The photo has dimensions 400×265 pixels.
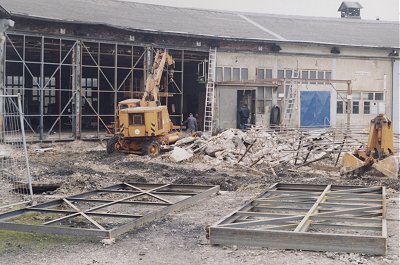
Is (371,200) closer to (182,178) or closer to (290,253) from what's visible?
(290,253)

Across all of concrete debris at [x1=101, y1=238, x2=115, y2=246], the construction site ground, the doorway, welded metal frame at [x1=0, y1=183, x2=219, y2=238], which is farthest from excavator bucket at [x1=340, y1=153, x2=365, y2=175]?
the doorway

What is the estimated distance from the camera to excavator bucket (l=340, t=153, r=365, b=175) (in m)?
13.5

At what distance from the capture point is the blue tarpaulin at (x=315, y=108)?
2767cm

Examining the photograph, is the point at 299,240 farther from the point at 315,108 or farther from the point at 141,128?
the point at 315,108

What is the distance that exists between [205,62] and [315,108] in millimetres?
6389

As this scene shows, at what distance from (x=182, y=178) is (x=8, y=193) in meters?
4.67

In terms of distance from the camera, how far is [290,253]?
22.5ft

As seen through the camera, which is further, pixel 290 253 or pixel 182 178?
pixel 182 178

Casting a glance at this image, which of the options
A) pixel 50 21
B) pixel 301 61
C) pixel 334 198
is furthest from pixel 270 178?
pixel 301 61

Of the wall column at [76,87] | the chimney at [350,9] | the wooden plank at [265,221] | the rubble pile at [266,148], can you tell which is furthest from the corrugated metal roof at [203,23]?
the wooden plank at [265,221]

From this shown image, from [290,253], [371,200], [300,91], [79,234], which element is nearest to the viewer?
[290,253]

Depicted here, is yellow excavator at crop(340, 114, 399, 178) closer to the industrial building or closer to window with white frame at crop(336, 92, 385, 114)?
the industrial building

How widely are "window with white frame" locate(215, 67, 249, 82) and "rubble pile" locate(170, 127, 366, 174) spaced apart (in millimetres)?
7409

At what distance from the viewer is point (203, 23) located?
30.5m
